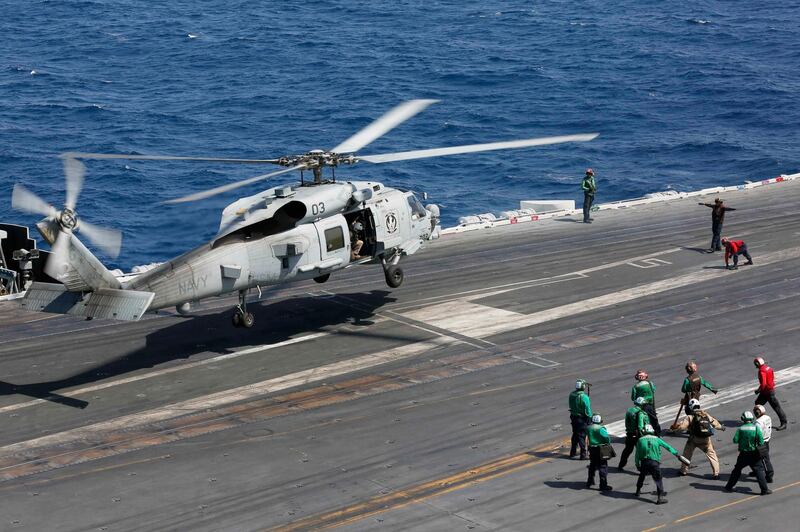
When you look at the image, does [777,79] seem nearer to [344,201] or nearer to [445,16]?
[445,16]

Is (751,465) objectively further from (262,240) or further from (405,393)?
(262,240)

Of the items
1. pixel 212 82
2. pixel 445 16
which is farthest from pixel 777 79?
pixel 212 82

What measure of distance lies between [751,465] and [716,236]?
20375 millimetres

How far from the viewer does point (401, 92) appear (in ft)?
287

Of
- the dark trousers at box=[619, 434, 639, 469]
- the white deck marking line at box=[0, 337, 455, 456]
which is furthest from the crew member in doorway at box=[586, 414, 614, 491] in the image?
the white deck marking line at box=[0, 337, 455, 456]

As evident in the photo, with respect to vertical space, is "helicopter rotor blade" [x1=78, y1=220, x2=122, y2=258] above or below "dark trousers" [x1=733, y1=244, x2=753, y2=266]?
above

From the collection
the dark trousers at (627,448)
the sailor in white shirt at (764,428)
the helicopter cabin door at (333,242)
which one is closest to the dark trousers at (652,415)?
the dark trousers at (627,448)

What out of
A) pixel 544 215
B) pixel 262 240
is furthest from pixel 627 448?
pixel 544 215

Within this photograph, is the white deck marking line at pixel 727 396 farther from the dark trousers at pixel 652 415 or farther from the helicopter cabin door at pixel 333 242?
the helicopter cabin door at pixel 333 242

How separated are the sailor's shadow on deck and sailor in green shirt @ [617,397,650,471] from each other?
1034 centimetres

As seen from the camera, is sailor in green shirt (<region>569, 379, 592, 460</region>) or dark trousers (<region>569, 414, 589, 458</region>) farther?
dark trousers (<region>569, 414, 589, 458</region>)

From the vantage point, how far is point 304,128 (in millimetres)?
78875

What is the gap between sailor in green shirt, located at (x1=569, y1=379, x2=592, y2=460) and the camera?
77.7ft

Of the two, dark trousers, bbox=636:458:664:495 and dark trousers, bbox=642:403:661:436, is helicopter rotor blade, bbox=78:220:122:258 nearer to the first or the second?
dark trousers, bbox=642:403:661:436
